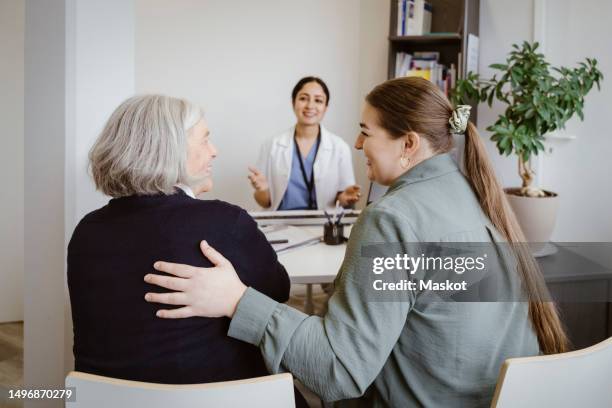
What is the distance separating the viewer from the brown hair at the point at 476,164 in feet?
4.51

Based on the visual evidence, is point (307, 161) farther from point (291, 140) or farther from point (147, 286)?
point (147, 286)

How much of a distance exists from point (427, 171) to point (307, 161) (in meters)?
2.54

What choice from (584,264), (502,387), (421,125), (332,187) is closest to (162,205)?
(421,125)

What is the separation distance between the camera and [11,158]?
3.71 meters

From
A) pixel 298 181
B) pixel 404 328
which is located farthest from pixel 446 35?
pixel 404 328

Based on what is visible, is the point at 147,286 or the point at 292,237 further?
the point at 292,237

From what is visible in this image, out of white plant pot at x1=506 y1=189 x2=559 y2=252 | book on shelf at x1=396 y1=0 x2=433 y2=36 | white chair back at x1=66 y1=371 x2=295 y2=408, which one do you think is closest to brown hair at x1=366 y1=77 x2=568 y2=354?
white chair back at x1=66 y1=371 x2=295 y2=408

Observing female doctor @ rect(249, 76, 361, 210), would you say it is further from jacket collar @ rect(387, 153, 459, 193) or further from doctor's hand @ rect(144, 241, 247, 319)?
doctor's hand @ rect(144, 241, 247, 319)

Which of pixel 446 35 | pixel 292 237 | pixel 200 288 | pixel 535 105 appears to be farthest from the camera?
pixel 446 35

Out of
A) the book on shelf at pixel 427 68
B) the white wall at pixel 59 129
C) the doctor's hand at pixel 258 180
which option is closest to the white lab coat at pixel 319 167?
the doctor's hand at pixel 258 180

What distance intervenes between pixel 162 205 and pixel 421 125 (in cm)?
63

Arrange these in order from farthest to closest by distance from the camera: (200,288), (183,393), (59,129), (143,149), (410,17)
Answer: (410,17) < (59,129) < (143,149) < (200,288) < (183,393)

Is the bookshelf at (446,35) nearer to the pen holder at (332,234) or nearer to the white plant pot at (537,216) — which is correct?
the white plant pot at (537,216)

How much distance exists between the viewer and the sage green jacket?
123cm
